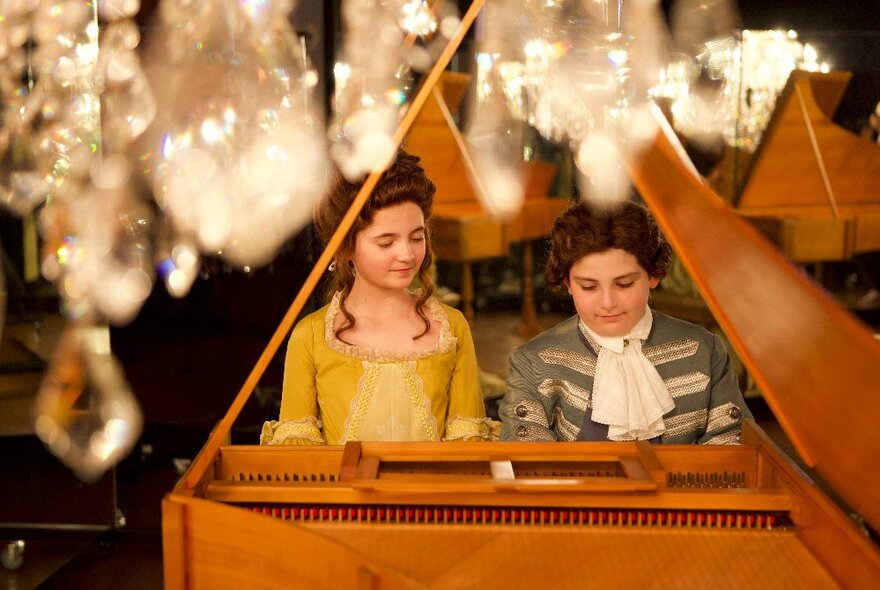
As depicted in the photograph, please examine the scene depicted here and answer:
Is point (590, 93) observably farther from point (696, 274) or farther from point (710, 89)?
point (696, 274)

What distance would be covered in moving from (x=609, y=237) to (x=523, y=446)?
0.49 metres

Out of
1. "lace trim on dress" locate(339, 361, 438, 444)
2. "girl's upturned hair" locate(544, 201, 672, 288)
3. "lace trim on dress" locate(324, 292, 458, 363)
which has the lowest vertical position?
"lace trim on dress" locate(339, 361, 438, 444)

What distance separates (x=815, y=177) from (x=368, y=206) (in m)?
3.22

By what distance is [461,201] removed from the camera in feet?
16.5

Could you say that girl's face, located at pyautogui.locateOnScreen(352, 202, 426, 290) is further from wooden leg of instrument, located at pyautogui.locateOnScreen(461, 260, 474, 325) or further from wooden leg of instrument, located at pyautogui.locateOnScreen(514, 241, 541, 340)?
wooden leg of instrument, located at pyautogui.locateOnScreen(514, 241, 541, 340)

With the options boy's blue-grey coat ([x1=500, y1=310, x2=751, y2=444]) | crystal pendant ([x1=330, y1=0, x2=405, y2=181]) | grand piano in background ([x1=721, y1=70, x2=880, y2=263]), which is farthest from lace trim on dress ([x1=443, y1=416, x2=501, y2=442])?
grand piano in background ([x1=721, y1=70, x2=880, y2=263])

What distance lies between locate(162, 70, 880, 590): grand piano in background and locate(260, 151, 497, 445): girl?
455mm

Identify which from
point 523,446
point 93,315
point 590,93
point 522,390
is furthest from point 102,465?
Answer: point 590,93

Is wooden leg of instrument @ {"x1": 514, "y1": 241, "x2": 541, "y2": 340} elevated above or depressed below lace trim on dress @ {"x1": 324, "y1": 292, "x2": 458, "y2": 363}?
below

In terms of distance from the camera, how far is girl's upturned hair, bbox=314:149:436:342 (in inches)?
78.7

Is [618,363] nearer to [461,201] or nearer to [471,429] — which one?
[471,429]

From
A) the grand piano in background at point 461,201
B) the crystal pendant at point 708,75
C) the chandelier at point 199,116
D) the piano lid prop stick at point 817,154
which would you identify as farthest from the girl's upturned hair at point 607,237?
the piano lid prop stick at point 817,154

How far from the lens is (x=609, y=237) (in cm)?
187

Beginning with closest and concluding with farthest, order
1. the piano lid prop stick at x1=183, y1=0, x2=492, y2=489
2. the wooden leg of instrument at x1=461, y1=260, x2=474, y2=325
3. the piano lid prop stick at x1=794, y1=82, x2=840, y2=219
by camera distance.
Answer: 1. the piano lid prop stick at x1=183, y1=0, x2=492, y2=489
2. the piano lid prop stick at x1=794, y1=82, x2=840, y2=219
3. the wooden leg of instrument at x1=461, y1=260, x2=474, y2=325
